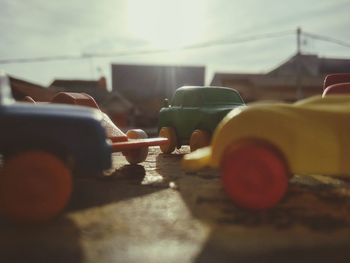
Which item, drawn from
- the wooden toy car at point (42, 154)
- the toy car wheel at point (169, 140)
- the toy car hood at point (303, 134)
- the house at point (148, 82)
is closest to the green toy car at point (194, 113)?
the toy car wheel at point (169, 140)

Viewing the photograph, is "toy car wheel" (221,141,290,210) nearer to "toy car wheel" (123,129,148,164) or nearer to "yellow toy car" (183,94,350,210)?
"yellow toy car" (183,94,350,210)

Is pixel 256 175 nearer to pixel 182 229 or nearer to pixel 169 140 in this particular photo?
pixel 182 229

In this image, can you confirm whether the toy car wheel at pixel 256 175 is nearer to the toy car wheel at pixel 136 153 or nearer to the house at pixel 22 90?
the toy car wheel at pixel 136 153

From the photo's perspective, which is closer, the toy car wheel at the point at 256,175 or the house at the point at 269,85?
the toy car wheel at the point at 256,175

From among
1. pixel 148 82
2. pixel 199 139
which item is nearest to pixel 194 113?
pixel 199 139

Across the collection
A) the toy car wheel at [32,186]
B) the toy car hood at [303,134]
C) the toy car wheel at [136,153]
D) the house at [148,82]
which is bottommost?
the house at [148,82]

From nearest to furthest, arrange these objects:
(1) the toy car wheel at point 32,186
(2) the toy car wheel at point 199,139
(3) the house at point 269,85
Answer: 1. (1) the toy car wheel at point 32,186
2. (2) the toy car wheel at point 199,139
3. (3) the house at point 269,85

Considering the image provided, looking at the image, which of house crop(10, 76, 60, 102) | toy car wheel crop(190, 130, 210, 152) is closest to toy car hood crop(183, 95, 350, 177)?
toy car wheel crop(190, 130, 210, 152)
